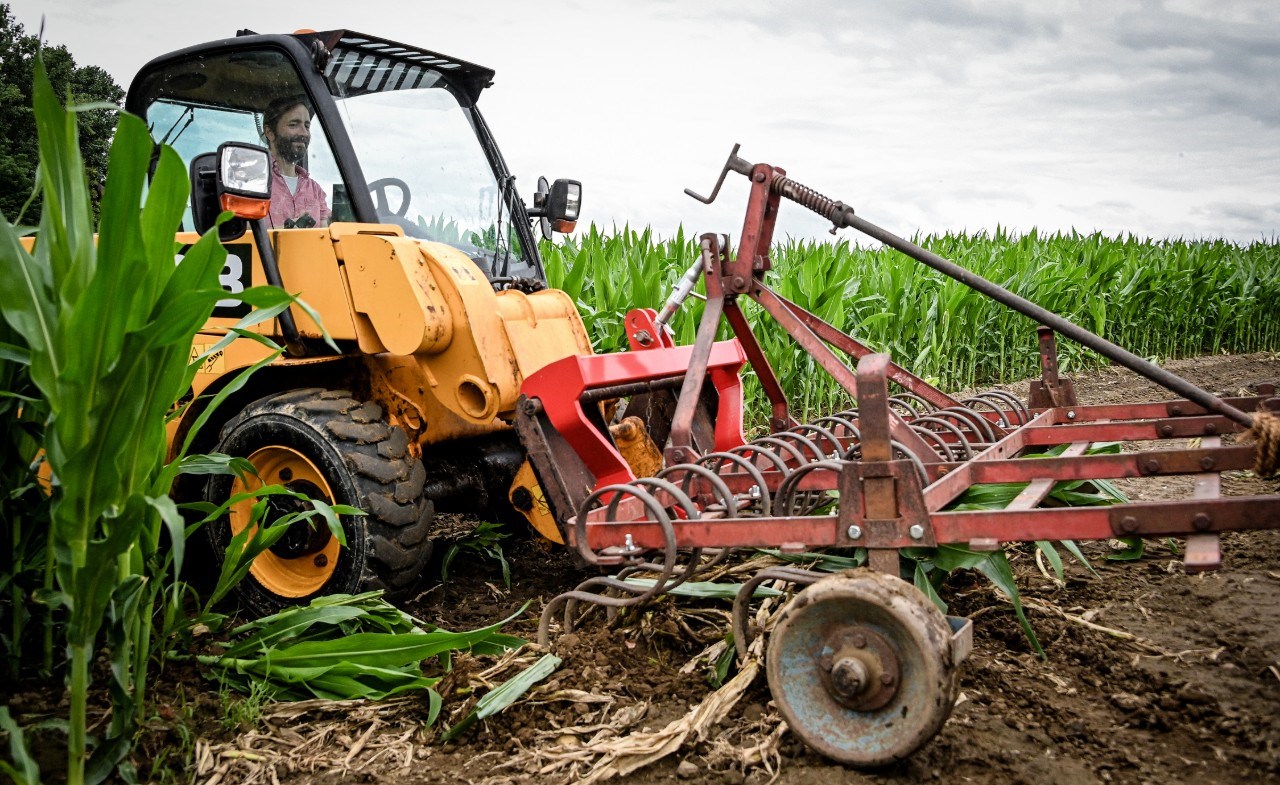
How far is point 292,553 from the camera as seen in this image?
3.81m

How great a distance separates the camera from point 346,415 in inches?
144

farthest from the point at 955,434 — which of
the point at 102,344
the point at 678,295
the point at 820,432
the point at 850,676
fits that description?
the point at 102,344

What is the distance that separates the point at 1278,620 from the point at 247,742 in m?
3.27

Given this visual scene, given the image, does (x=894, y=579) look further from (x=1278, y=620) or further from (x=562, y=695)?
(x=1278, y=620)

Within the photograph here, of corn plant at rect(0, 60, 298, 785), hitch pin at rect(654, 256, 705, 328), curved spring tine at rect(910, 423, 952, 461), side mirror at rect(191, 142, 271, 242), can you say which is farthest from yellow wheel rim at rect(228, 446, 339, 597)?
curved spring tine at rect(910, 423, 952, 461)

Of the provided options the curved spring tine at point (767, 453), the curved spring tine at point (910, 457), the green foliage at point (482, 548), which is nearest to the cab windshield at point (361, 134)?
the green foliage at point (482, 548)

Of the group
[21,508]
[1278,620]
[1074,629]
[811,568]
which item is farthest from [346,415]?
[1278,620]

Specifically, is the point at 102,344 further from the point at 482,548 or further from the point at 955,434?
the point at 955,434

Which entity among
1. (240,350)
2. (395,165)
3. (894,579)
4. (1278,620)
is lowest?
(1278,620)

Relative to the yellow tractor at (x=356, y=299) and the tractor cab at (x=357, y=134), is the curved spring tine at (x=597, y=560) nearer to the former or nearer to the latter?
the yellow tractor at (x=356, y=299)

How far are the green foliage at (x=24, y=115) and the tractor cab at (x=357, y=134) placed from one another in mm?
12496

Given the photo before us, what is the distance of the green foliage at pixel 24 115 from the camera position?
16.1 m

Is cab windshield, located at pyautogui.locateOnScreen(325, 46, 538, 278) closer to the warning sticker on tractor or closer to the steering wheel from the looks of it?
the steering wheel

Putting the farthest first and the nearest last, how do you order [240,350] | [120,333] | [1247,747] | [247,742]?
[240,350]
[247,742]
[1247,747]
[120,333]
